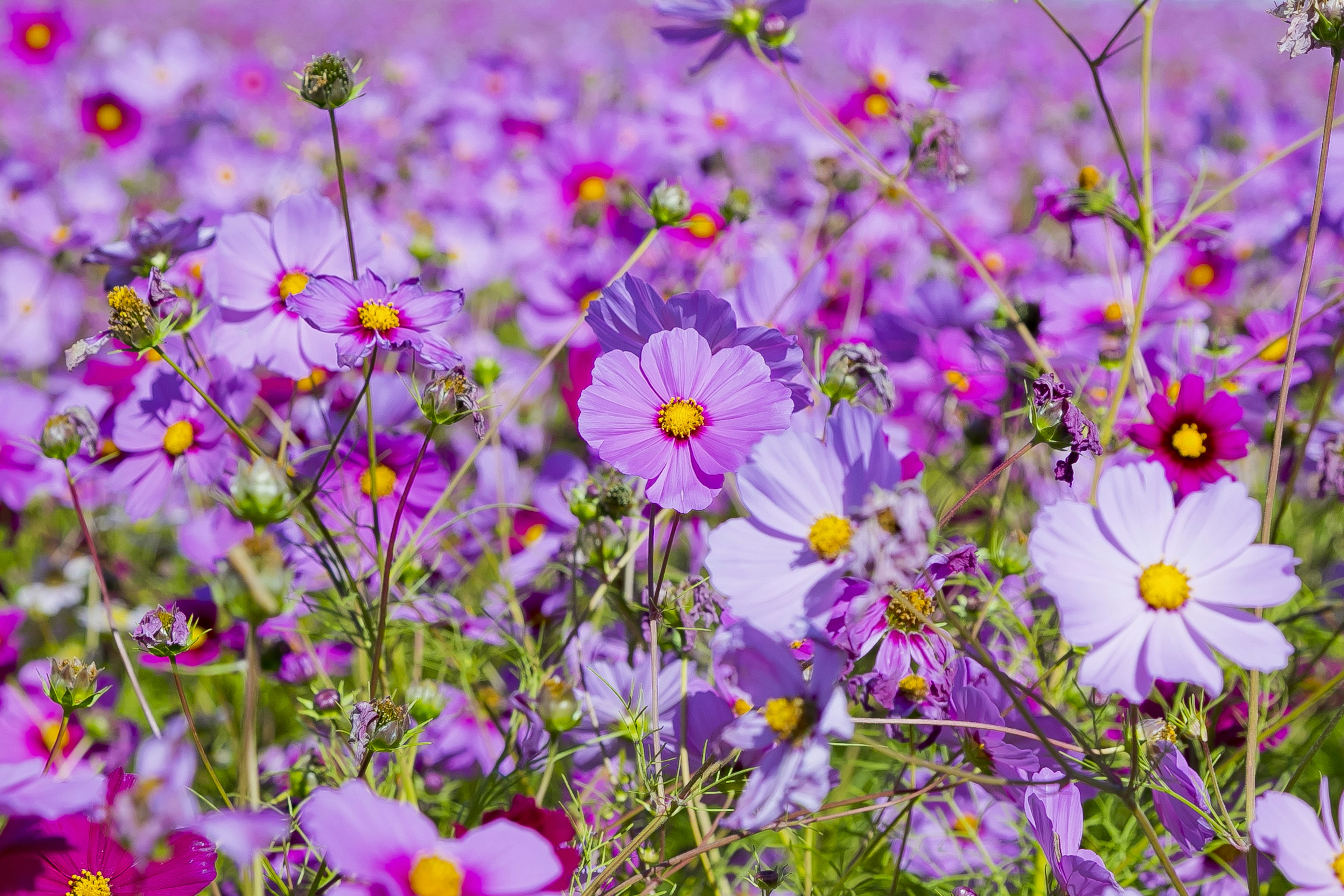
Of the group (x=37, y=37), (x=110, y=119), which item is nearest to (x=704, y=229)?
(x=110, y=119)

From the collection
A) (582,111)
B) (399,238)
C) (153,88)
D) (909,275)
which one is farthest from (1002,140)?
(153,88)

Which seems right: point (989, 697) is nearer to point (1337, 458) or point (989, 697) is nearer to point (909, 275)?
point (1337, 458)

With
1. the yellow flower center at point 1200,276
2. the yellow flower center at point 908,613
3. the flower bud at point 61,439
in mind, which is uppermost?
the yellow flower center at point 1200,276

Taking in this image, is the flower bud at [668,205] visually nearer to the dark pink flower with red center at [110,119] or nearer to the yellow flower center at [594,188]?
the yellow flower center at [594,188]

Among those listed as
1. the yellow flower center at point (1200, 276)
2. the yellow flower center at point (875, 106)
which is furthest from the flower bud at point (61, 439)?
the yellow flower center at point (1200, 276)

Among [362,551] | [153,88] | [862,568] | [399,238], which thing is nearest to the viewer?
[862,568]

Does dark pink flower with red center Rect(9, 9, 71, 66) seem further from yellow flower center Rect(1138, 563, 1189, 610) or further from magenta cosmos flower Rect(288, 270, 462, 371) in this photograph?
yellow flower center Rect(1138, 563, 1189, 610)

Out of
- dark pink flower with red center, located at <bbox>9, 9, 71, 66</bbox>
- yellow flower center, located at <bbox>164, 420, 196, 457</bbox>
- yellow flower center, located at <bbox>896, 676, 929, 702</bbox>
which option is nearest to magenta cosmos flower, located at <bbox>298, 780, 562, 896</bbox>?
yellow flower center, located at <bbox>896, 676, 929, 702</bbox>

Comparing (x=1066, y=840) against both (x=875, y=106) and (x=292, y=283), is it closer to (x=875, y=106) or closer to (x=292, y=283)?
(x=292, y=283)
